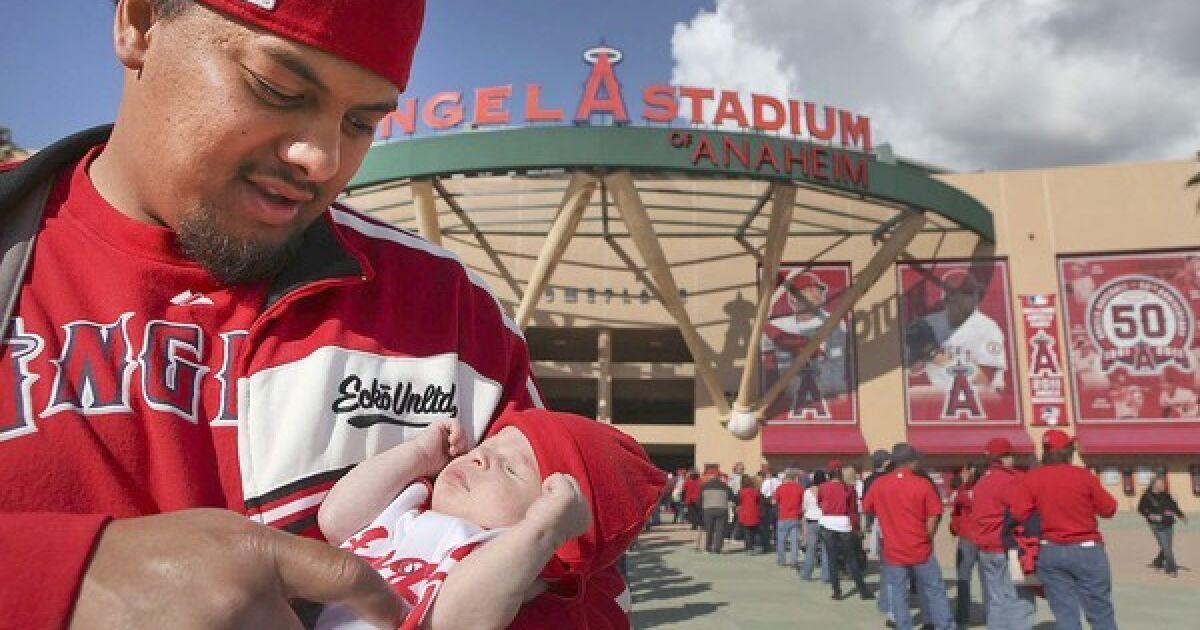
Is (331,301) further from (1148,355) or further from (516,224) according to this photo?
(1148,355)

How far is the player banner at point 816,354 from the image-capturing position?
25938 mm

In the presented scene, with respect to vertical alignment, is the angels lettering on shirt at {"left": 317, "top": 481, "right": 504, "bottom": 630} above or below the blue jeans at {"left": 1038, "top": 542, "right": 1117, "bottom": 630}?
above

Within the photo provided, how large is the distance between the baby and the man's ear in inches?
29.4

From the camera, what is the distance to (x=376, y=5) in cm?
125

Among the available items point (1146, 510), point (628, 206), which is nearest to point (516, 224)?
point (628, 206)

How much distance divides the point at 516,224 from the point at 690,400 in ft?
44.2

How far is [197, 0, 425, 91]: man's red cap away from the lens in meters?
1.14

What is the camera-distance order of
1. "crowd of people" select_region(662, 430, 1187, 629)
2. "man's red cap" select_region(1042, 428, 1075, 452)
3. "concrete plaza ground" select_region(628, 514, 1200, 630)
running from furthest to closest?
"concrete plaza ground" select_region(628, 514, 1200, 630) → "man's red cap" select_region(1042, 428, 1075, 452) → "crowd of people" select_region(662, 430, 1187, 629)

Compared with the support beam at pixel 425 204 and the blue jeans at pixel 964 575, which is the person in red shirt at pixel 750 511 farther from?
the support beam at pixel 425 204

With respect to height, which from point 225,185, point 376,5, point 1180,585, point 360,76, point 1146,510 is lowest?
point 1180,585

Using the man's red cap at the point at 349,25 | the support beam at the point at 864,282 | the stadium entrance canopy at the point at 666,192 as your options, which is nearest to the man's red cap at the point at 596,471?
the man's red cap at the point at 349,25

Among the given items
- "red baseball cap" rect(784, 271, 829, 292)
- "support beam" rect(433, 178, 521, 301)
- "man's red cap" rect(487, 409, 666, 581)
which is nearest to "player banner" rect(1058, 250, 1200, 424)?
"red baseball cap" rect(784, 271, 829, 292)

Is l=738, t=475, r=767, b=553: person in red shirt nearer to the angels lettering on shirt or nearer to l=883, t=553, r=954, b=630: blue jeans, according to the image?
l=883, t=553, r=954, b=630: blue jeans

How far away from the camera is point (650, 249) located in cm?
2047
